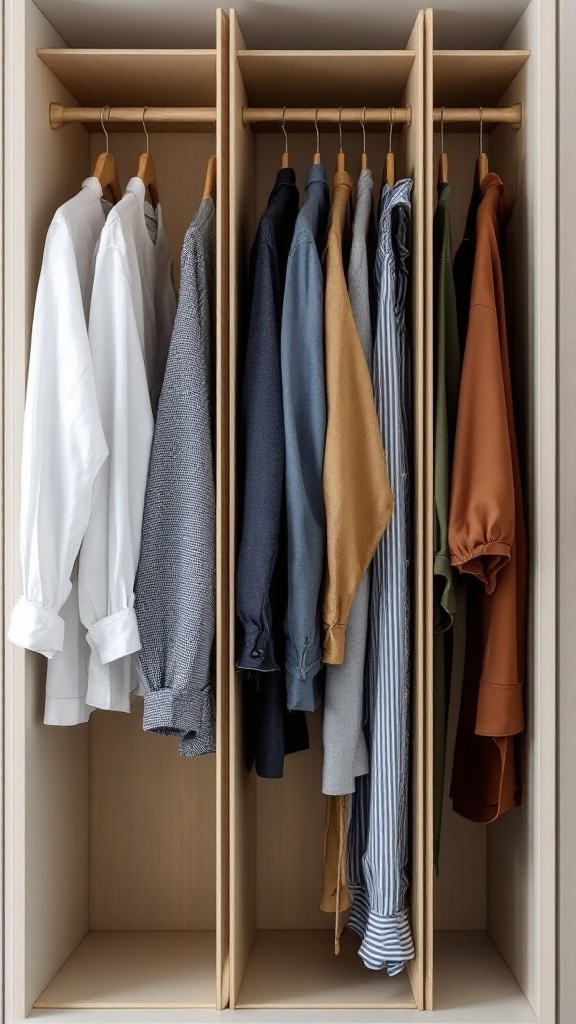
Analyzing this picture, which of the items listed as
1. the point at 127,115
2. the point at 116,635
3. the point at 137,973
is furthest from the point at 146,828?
the point at 127,115

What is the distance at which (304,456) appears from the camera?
1.48 meters

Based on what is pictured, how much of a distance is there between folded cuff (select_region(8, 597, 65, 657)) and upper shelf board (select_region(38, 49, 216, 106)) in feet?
3.39

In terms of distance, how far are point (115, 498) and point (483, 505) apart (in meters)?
0.65

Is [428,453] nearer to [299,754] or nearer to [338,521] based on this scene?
[338,521]

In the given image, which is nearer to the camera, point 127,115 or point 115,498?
point 115,498

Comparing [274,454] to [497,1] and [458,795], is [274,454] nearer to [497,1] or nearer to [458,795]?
[458,795]

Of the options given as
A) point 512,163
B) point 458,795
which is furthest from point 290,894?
point 512,163

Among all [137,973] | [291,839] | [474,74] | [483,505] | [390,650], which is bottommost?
[137,973]

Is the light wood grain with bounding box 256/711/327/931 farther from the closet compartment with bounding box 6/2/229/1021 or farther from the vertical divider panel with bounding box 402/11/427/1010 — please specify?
the vertical divider panel with bounding box 402/11/427/1010

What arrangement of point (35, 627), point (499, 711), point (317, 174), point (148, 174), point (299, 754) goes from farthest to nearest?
point (299, 754) → point (148, 174) → point (317, 174) → point (499, 711) → point (35, 627)

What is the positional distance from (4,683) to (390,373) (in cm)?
88

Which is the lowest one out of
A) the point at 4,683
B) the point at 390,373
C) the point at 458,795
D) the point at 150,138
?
the point at 458,795

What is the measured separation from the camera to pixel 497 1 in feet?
5.17

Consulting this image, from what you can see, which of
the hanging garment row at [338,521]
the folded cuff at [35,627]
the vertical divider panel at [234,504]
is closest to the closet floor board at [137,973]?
the vertical divider panel at [234,504]
